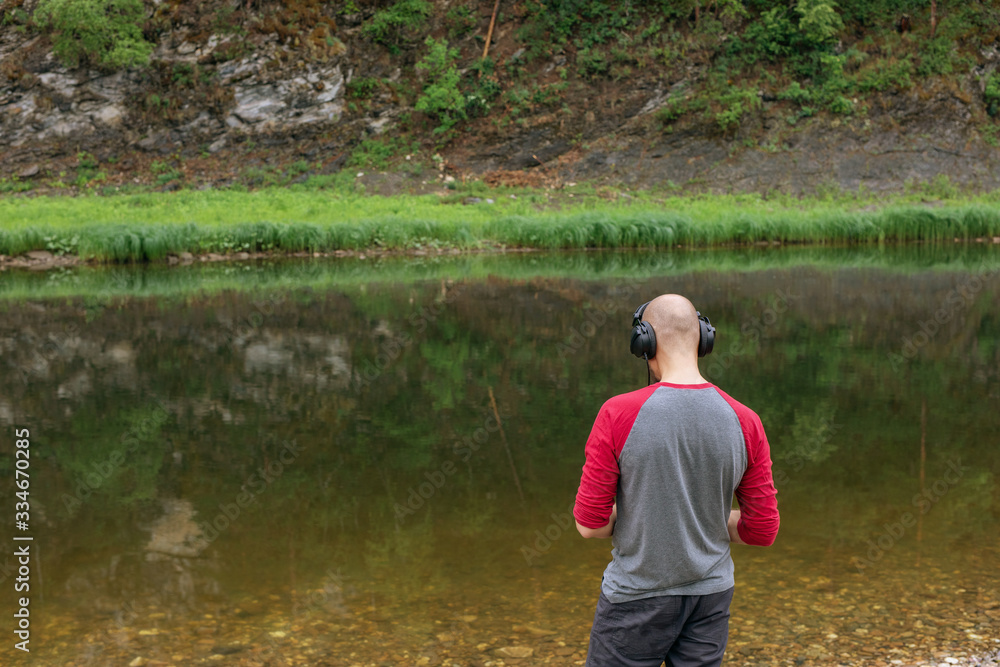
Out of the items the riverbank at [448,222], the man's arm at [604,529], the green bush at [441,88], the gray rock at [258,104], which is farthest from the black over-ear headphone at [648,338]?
the gray rock at [258,104]

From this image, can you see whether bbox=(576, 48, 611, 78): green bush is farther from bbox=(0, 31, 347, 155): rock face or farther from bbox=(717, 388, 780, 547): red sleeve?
bbox=(717, 388, 780, 547): red sleeve

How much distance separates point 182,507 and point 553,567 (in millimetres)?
2605

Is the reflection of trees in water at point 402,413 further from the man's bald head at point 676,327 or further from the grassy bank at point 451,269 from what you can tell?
the grassy bank at point 451,269

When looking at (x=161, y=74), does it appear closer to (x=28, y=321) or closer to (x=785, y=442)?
(x=28, y=321)

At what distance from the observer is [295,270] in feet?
71.0

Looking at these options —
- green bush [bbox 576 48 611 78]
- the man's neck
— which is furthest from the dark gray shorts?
green bush [bbox 576 48 611 78]

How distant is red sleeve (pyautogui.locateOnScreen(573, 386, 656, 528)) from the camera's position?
271cm

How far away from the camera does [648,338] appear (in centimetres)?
281

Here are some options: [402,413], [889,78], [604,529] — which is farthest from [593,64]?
[604,529]

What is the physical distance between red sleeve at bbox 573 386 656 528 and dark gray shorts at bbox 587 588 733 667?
287 millimetres

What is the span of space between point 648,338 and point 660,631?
902 millimetres

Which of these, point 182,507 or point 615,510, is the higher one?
point 615,510

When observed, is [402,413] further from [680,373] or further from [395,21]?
[395,21]

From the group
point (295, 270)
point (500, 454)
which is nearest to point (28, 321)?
point (295, 270)
